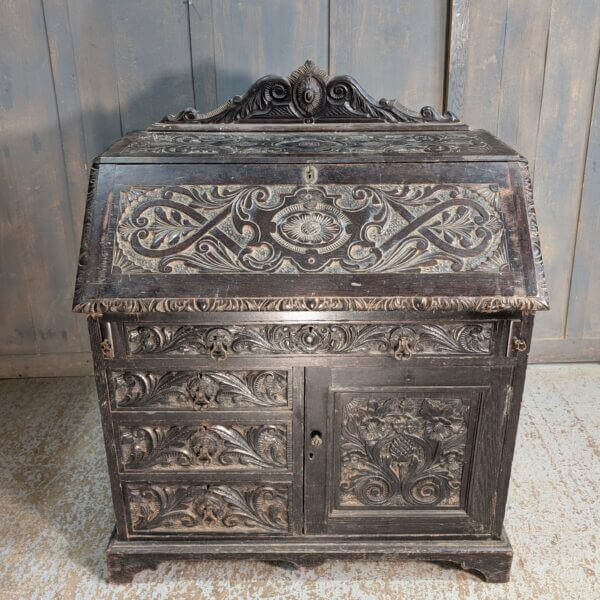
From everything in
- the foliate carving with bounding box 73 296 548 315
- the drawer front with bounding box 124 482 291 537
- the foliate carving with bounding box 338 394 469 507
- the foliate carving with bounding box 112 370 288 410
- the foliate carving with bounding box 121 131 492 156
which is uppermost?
the foliate carving with bounding box 121 131 492 156

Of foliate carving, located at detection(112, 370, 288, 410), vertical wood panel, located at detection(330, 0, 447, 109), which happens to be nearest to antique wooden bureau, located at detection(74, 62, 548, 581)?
foliate carving, located at detection(112, 370, 288, 410)

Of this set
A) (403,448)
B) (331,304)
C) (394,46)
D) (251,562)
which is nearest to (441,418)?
(403,448)

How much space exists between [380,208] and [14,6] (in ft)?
5.04

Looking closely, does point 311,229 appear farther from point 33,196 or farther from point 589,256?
point 589,256

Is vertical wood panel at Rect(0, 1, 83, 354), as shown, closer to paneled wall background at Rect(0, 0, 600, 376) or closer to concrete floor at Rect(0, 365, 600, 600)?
paneled wall background at Rect(0, 0, 600, 376)

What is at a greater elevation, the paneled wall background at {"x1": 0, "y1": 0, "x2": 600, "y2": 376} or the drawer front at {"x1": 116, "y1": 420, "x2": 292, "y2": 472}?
the paneled wall background at {"x1": 0, "y1": 0, "x2": 600, "y2": 376}

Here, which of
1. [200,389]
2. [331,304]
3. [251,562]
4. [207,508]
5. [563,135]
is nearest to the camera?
[331,304]

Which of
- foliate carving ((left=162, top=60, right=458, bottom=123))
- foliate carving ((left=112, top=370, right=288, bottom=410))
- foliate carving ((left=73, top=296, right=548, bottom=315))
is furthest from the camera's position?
foliate carving ((left=162, top=60, right=458, bottom=123))

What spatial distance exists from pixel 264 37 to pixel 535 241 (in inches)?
49.0

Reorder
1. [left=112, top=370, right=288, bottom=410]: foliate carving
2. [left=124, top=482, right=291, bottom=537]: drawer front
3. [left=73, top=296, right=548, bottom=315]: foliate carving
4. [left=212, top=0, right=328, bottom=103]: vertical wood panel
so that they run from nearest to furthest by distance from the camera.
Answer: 1. [left=73, top=296, right=548, bottom=315]: foliate carving
2. [left=112, top=370, right=288, bottom=410]: foliate carving
3. [left=124, top=482, right=291, bottom=537]: drawer front
4. [left=212, top=0, right=328, bottom=103]: vertical wood panel

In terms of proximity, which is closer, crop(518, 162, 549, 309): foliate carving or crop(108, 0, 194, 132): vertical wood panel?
crop(518, 162, 549, 309): foliate carving

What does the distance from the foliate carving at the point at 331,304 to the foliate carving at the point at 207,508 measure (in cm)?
51

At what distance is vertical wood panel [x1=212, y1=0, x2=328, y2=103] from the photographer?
2.07 meters

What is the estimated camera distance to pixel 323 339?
1.40 metres
